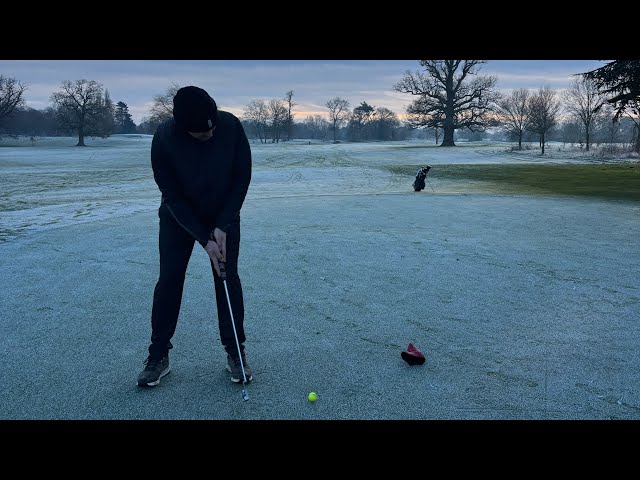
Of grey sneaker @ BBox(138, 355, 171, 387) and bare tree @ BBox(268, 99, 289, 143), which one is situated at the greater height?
bare tree @ BBox(268, 99, 289, 143)

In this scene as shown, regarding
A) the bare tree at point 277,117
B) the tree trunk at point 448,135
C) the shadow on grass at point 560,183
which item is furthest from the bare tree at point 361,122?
the shadow on grass at point 560,183

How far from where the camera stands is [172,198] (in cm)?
309

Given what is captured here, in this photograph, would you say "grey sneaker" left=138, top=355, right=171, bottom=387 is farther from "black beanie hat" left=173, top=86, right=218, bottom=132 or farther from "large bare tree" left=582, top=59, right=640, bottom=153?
"large bare tree" left=582, top=59, right=640, bottom=153

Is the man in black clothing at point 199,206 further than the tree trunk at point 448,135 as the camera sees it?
No

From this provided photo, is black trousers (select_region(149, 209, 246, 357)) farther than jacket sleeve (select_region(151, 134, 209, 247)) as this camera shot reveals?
Yes

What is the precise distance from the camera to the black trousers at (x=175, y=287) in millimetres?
3186

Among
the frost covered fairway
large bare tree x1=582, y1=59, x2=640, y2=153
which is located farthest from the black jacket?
large bare tree x1=582, y1=59, x2=640, y2=153

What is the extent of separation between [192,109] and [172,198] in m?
0.63

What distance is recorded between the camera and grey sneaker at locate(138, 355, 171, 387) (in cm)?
316

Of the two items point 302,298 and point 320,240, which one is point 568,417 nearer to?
→ point 302,298

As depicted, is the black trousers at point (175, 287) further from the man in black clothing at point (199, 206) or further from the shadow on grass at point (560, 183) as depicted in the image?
the shadow on grass at point (560, 183)

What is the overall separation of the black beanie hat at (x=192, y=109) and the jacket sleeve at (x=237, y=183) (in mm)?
307

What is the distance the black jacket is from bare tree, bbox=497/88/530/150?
49.8 m

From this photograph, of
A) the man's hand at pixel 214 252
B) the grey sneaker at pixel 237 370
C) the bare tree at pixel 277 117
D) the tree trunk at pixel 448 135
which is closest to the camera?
the man's hand at pixel 214 252
